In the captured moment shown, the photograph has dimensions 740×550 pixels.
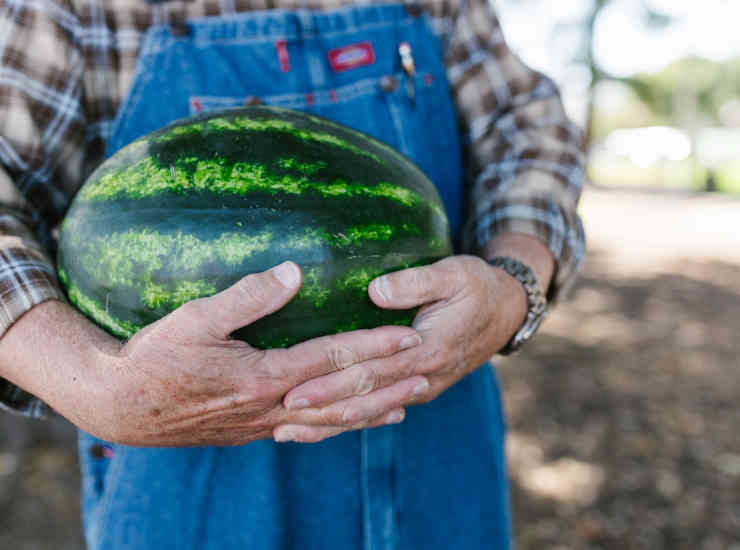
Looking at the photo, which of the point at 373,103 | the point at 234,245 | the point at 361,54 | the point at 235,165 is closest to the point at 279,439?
the point at 234,245

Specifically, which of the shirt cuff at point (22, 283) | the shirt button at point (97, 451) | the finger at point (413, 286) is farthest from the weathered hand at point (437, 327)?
the shirt button at point (97, 451)

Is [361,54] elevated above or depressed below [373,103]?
above

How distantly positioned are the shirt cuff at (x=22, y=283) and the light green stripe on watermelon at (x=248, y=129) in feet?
1.25

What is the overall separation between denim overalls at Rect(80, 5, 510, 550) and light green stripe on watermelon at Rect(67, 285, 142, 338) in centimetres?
41

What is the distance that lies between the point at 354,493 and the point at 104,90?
1.31 m

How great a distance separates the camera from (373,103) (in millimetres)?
1695

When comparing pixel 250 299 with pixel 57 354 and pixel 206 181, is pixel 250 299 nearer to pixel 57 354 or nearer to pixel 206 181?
pixel 206 181

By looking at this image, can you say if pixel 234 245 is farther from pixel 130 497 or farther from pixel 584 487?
pixel 584 487

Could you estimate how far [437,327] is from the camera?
132 centimetres

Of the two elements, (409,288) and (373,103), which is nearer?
(409,288)

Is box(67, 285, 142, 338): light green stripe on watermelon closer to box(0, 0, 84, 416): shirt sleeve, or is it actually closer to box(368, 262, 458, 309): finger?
box(0, 0, 84, 416): shirt sleeve

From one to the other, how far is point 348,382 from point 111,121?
1038mm

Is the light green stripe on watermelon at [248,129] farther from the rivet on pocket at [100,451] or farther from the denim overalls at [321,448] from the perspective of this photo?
the rivet on pocket at [100,451]

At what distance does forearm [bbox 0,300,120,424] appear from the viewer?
1.18m
